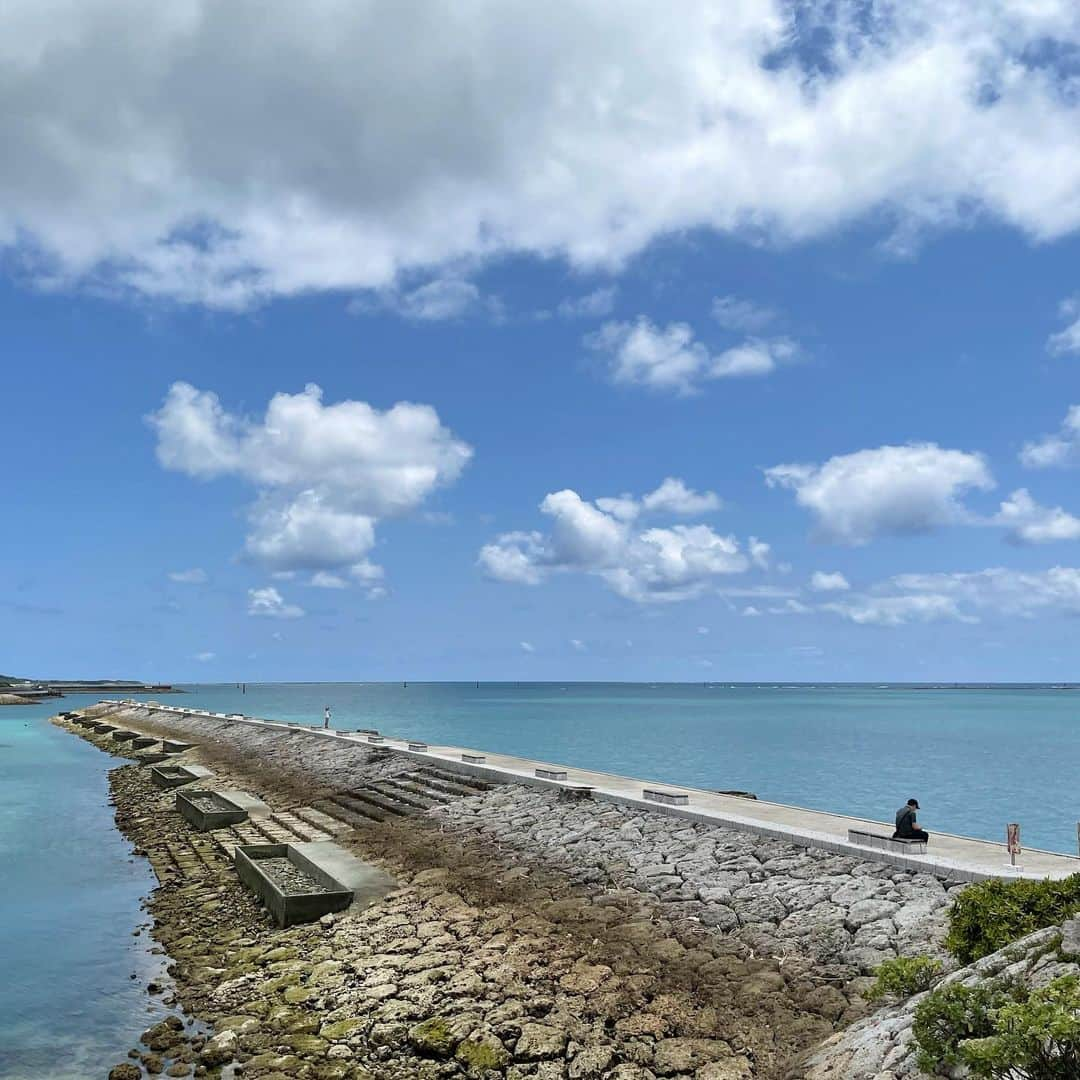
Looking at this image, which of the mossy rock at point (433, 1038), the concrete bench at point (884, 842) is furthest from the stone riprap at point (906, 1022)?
the concrete bench at point (884, 842)

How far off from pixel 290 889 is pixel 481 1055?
9023mm

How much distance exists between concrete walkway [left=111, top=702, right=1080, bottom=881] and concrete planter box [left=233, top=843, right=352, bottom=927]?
7116mm

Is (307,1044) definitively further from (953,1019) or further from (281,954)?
(953,1019)

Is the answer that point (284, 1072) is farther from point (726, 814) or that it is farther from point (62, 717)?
point (62, 717)

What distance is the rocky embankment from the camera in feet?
38.8

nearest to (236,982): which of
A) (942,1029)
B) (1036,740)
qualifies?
(942,1029)

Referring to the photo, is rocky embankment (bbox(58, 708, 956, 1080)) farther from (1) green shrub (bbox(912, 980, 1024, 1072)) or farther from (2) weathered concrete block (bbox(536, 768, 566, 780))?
(2) weathered concrete block (bbox(536, 768, 566, 780))

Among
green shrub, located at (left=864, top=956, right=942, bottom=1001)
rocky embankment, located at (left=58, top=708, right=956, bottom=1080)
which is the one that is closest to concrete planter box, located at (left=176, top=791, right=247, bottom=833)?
rocky embankment, located at (left=58, top=708, right=956, bottom=1080)

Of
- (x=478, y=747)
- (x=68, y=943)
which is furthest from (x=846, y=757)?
(x=68, y=943)

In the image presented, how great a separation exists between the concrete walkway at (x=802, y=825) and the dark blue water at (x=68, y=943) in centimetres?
1086

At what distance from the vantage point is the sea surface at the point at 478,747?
15016 millimetres

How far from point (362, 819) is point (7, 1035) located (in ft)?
50.4

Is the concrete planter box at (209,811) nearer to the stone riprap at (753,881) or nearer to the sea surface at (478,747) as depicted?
the sea surface at (478,747)

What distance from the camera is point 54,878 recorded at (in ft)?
80.6
